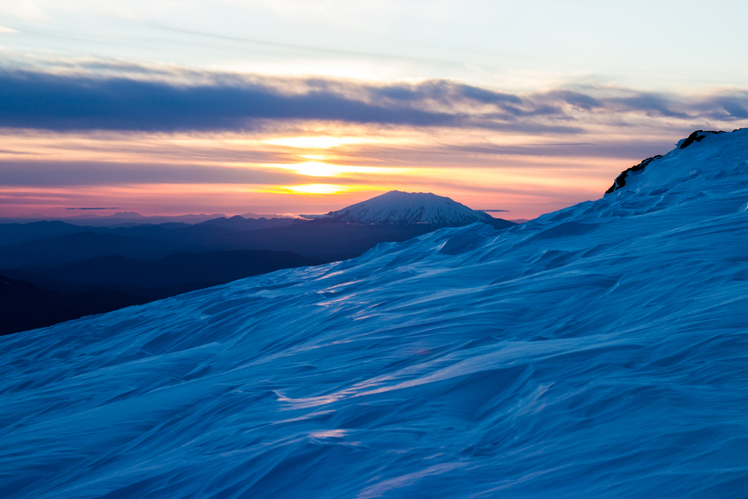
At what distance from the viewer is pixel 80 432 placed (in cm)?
461

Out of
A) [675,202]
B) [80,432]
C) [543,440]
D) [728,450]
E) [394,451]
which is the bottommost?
[80,432]

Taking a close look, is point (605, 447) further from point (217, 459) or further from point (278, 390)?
point (278, 390)

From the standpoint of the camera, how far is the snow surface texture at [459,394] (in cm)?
239

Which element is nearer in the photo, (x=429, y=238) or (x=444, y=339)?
(x=444, y=339)

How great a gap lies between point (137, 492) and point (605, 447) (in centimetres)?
274

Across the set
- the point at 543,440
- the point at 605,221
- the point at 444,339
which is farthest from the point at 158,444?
the point at 605,221

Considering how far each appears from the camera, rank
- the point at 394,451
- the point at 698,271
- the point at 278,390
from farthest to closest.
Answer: the point at 698,271, the point at 278,390, the point at 394,451

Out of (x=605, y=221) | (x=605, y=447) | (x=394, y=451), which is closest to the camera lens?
(x=605, y=447)

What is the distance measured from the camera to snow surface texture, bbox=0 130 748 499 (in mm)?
2389

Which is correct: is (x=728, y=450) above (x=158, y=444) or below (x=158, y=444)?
above

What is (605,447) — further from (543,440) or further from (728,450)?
Result: (728,450)

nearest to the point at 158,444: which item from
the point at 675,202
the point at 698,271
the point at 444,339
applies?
the point at 444,339

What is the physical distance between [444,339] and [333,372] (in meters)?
1.17

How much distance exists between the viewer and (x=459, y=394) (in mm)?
3459
